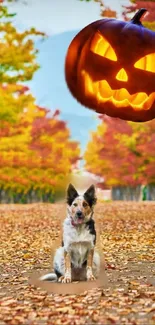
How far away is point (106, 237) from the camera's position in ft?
47.2

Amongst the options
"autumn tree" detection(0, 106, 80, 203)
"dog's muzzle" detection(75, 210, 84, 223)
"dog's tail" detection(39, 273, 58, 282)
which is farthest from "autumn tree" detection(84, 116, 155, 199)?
"dog's muzzle" detection(75, 210, 84, 223)

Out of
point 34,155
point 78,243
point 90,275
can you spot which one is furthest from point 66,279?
point 34,155

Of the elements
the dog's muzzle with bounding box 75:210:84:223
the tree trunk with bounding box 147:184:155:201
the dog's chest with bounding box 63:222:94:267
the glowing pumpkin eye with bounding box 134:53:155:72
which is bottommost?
the tree trunk with bounding box 147:184:155:201

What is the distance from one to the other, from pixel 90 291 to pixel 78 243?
499 mm

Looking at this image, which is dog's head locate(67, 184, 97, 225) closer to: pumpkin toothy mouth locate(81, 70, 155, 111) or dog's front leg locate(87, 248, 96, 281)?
dog's front leg locate(87, 248, 96, 281)

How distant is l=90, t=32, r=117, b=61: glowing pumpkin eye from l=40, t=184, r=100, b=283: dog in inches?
56.4

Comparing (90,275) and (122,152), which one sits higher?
(122,152)

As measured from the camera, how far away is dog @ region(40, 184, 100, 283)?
6539 millimetres

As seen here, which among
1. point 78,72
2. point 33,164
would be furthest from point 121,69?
point 33,164

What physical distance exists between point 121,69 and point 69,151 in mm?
33651

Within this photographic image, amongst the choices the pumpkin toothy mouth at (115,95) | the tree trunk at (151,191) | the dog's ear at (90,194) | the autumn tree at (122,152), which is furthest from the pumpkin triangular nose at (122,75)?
the tree trunk at (151,191)

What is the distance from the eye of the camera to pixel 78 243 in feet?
22.6

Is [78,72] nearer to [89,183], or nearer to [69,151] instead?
[89,183]

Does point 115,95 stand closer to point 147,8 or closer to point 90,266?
point 90,266
